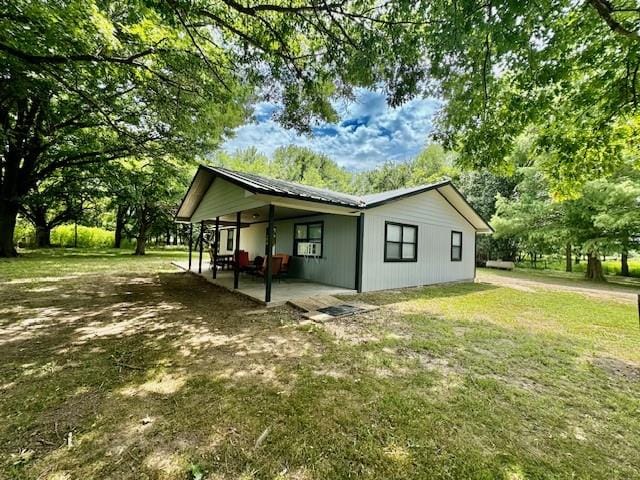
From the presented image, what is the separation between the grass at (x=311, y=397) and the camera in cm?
193

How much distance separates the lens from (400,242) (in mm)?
9453

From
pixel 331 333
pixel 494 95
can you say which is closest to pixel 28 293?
pixel 331 333

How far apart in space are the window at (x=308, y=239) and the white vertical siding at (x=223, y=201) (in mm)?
3090

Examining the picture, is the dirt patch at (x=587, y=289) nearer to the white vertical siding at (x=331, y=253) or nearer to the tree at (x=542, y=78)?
the tree at (x=542, y=78)

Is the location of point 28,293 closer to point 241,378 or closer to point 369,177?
point 241,378

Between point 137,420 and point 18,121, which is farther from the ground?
point 18,121

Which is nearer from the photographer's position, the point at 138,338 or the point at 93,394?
the point at 93,394

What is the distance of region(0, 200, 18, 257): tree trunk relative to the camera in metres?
13.6

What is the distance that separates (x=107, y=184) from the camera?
16078 mm

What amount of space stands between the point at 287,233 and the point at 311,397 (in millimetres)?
9199

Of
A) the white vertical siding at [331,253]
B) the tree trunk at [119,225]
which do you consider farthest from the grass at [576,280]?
the tree trunk at [119,225]

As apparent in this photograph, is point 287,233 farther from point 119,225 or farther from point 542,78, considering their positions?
point 119,225

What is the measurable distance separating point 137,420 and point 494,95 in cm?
724

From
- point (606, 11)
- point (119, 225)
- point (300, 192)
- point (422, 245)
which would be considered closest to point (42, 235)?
point (119, 225)
